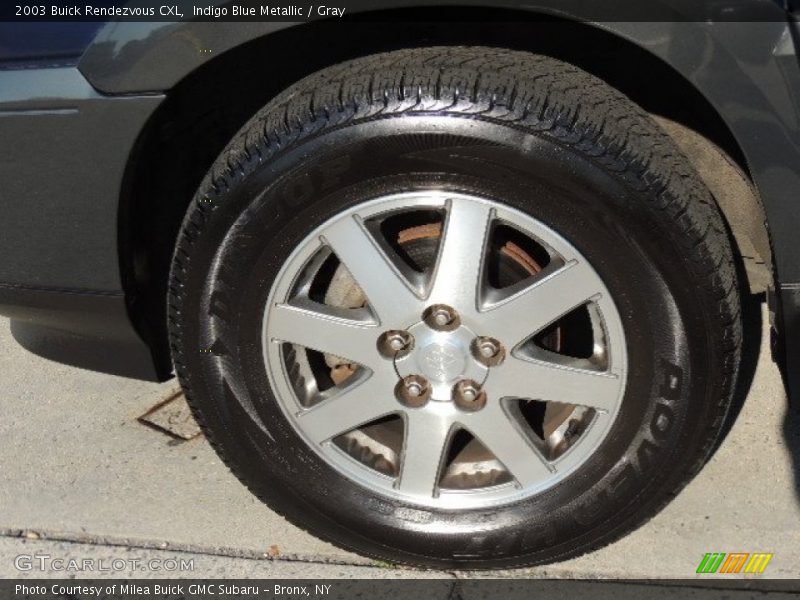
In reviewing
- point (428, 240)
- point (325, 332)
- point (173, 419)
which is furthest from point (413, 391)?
point (173, 419)

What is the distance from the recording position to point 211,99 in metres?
2.43

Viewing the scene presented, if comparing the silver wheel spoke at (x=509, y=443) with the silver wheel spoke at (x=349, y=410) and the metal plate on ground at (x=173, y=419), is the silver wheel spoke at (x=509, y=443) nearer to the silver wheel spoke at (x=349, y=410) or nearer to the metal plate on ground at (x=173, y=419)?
the silver wheel spoke at (x=349, y=410)

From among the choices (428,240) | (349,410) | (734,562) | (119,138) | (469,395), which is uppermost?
(119,138)

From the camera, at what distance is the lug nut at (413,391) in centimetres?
235

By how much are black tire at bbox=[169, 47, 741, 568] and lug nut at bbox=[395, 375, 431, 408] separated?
26 centimetres

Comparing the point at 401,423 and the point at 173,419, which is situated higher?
the point at 401,423

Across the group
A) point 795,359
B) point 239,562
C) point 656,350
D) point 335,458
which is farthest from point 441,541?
point 795,359

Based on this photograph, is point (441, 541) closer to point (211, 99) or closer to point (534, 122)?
point (534, 122)

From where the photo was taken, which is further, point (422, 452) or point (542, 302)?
point (422, 452)

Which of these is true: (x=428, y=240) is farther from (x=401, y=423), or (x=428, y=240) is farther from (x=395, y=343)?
(x=401, y=423)

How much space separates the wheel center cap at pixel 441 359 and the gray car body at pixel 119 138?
0.64 meters

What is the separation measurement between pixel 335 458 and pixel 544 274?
2.15 feet

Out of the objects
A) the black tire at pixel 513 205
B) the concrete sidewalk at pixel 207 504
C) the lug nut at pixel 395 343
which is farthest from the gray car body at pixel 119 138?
the lug nut at pixel 395 343

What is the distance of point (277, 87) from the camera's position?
2.46 meters
